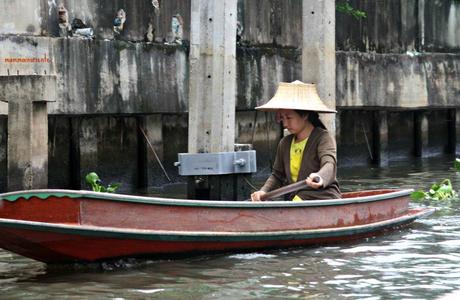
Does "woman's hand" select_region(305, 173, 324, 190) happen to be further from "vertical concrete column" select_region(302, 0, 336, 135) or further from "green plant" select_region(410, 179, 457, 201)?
"green plant" select_region(410, 179, 457, 201)

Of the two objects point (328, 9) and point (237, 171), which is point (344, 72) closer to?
point (328, 9)

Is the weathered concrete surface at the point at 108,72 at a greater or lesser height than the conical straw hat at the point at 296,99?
greater

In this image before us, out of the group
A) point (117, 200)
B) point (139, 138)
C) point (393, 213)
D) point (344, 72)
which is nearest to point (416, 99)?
point (344, 72)

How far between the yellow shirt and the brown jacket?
37 millimetres

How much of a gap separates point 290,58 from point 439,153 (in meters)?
7.76

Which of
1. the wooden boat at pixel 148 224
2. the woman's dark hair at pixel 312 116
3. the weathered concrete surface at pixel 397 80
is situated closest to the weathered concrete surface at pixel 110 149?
the weathered concrete surface at pixel 397 80

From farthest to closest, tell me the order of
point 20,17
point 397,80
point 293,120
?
point 397,80 < point 20,17 < point 293,120

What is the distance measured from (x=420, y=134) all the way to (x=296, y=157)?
14747 mm

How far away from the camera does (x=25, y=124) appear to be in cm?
1427

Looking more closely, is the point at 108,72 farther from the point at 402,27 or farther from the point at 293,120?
the point at 402,27

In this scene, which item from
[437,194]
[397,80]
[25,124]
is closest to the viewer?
[25,124]

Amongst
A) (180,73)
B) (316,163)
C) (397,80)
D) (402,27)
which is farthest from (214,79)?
(402,27)

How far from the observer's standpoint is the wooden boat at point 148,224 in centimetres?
1040

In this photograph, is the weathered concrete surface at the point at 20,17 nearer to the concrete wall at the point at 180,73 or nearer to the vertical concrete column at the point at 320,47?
the concrete wall at the point at 180,73
